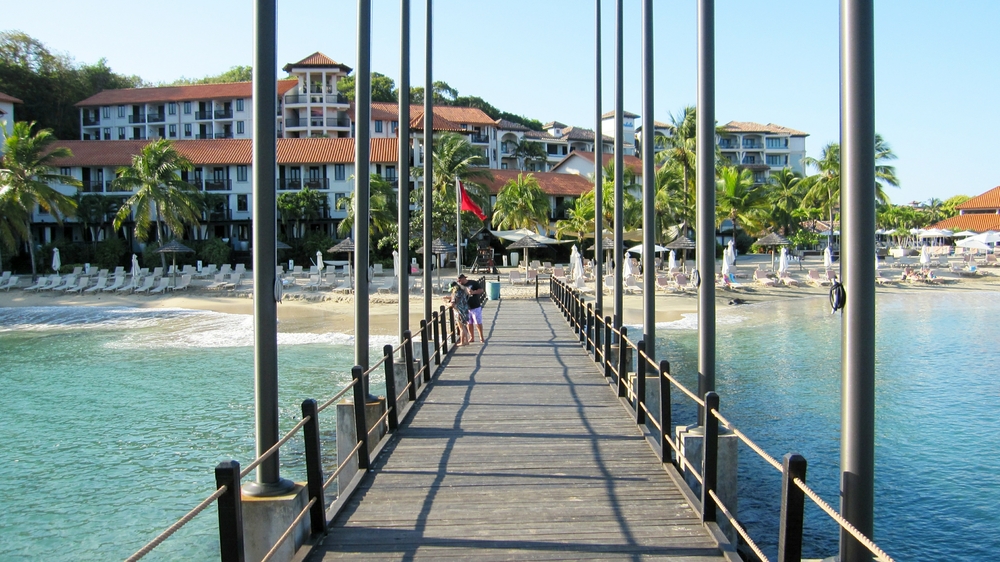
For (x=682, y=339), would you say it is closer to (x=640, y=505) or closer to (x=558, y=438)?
(x=558, y=438)

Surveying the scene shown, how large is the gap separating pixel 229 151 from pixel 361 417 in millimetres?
58329

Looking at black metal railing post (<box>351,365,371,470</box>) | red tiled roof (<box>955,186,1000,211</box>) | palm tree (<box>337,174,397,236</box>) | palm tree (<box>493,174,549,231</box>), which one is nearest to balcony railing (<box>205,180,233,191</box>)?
palm tree (<box>337,174,397,236</box>)

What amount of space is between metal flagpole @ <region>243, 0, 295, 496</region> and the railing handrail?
3386 mm

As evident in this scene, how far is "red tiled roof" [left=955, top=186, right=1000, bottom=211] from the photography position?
9469 centimetres

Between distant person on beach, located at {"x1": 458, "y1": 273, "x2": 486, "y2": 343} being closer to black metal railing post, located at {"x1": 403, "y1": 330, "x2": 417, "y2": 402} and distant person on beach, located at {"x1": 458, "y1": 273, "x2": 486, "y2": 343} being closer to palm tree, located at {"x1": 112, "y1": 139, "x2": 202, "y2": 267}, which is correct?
black metal railing post, located at {"x1": 403, "y1": 330, "x2": 417, "y2": 402}

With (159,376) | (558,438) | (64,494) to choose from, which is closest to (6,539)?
(64,494)

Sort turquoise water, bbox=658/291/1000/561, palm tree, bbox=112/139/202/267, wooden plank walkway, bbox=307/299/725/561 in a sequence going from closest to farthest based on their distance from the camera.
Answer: wooden plank walkway, bbox=307/299/725/561
turquoise water, bbox=658/291/1000/561
palm tree, bbox=112/139/202/267

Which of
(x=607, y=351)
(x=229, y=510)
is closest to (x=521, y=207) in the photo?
(x=607, y=351)

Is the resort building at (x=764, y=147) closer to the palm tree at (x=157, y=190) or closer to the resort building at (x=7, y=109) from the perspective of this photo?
the palm tree at (x=157, y=190)

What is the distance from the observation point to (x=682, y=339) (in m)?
27.8

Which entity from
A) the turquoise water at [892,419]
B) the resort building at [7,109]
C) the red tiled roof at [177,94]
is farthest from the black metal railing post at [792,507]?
the red tiled roof at [177,94]

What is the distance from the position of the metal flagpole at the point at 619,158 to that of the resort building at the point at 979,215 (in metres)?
85.9

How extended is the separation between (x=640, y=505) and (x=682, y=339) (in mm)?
21415

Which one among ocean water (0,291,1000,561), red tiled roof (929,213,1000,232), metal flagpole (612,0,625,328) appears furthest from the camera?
red tiled roof (929,213,1000,232)
